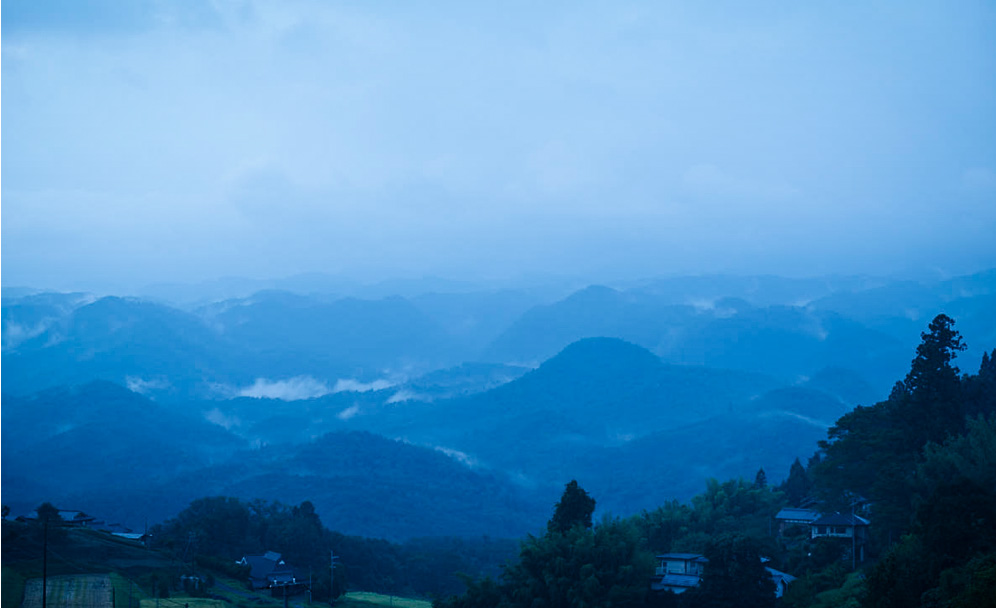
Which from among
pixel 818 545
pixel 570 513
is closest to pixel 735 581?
pixel 570 513

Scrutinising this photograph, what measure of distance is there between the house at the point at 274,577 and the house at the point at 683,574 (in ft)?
45.5

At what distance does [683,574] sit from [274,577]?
15.8 m

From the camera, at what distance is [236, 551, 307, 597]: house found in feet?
115

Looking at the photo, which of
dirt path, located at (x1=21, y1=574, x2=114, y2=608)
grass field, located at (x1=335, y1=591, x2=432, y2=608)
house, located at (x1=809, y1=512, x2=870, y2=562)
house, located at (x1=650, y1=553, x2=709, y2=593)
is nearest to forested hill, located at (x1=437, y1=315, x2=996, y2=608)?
house, located at (x1=809, y1=512, x2=870, y2=562)

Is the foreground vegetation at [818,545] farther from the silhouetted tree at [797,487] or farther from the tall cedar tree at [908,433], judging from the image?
the silhouetted tree at [797,487]

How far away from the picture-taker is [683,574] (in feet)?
93.3

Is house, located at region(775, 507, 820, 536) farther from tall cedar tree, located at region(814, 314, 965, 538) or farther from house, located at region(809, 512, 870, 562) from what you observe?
tall cedar tree, located at region(814, 314, 965, 538)

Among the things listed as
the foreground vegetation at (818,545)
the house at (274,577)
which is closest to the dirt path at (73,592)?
the foreground vegetation at (818,545)

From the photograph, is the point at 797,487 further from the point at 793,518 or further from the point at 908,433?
the point at 908,433

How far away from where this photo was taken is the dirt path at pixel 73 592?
87.1ft

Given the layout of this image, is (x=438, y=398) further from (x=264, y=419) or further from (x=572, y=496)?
(x=572, y=496)

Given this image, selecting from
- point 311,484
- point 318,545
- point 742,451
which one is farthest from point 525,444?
point 318,545

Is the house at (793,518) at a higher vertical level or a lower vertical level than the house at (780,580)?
higher

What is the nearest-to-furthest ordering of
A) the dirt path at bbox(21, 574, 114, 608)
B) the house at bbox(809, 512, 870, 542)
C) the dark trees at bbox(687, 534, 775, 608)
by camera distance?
the dark trees at bbox(687, 534, 775, 608) < the dirt path at bbox(21, 574, 114, 608) < the house at bbox(809, 512, 870, 542)
